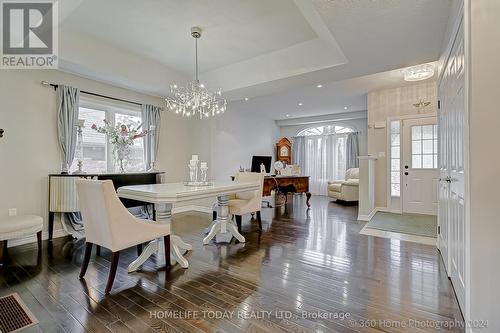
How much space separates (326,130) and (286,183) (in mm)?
4281

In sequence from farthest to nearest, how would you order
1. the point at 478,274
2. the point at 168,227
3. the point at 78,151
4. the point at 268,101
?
the point at 268,101 → the point at 78,151 → the point at 168,227 → the point at 478,274

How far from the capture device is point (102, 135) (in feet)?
14.2

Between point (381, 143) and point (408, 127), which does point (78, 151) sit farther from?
point (408, 127)

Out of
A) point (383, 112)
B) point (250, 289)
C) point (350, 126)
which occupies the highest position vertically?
point (350, 126)

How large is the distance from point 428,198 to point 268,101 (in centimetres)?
440

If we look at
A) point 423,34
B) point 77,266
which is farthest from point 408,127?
point 77,266

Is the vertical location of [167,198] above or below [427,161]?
below

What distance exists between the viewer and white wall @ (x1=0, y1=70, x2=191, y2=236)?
3162mm

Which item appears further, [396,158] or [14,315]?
[396,158]

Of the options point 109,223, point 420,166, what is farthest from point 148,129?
point 420,166

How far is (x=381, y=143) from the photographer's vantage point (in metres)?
5.57

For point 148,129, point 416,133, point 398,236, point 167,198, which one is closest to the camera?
point 167,198

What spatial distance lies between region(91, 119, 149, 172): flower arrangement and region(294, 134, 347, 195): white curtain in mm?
6398

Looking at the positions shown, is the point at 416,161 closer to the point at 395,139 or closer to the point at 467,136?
the point at 395,139
